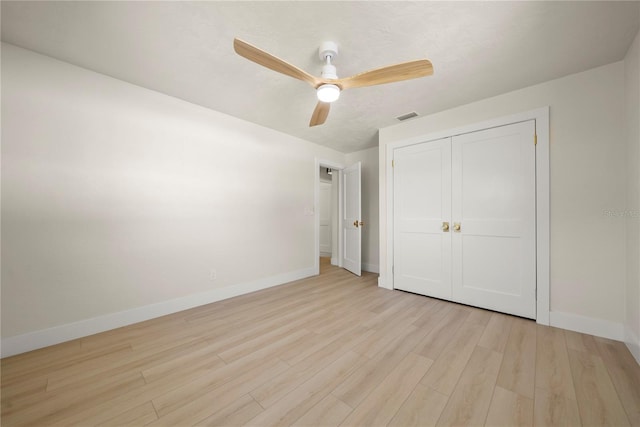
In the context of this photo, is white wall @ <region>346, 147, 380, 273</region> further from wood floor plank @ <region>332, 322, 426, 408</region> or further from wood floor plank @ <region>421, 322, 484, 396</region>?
wood floor plank @ <region>332, 322, 426, 408</region>

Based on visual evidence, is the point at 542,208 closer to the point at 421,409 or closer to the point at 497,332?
the point at 497,332

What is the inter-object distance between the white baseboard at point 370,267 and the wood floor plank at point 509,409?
3.10 meters

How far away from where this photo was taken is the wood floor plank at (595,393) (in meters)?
1.26

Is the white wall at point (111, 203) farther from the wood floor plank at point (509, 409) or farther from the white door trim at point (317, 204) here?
the wood floor plank at point (509, 409)

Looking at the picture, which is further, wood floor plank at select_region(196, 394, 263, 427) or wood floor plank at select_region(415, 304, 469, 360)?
wood floor plank at select_region(415, 304, 469, 360)

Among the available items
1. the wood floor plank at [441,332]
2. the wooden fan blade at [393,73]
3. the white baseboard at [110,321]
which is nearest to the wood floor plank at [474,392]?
the wood floor plank at [441,332]

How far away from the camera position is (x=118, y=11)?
1.58 meters

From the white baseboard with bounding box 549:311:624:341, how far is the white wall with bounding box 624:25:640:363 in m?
0.07

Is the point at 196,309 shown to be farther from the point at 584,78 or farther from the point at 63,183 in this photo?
the point at 584,78

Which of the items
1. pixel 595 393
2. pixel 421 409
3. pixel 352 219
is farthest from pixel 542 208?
pixel 352 219

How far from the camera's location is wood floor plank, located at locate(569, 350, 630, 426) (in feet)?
4.13

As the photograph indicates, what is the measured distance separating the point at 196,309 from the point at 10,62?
2.71 m

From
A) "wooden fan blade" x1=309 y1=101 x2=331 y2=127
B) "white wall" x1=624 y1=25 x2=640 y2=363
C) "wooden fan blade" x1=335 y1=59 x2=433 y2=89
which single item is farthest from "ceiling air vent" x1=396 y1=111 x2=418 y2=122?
"white wall" x1=624 y1=25 x2=640 y2=363

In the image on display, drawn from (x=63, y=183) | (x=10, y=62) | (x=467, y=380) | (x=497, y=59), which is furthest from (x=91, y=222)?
(x=497, y=59)
